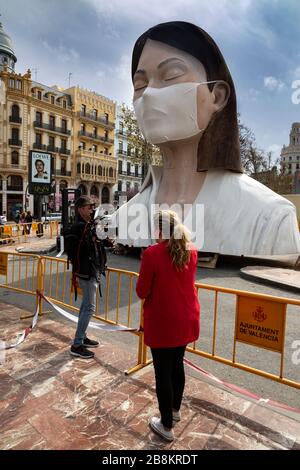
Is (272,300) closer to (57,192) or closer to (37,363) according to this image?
(37,363)

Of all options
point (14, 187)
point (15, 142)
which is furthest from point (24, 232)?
point (15, 142)

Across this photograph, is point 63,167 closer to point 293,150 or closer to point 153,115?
point 153,115

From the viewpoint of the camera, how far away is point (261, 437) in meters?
2.37

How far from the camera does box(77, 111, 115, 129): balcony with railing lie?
42956 millimetres

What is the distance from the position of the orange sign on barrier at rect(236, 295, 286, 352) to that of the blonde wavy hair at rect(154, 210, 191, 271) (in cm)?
105

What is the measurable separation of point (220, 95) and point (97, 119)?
38.8 meters

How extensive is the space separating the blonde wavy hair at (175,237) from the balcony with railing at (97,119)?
44.5 metres

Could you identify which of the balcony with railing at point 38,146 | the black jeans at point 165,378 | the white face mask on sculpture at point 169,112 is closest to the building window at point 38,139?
the balcony with railing at point 38,146

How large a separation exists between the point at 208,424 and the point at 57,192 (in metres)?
40.4

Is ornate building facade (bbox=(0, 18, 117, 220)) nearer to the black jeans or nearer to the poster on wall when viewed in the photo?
the poster on wall

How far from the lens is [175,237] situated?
→ 2219mm

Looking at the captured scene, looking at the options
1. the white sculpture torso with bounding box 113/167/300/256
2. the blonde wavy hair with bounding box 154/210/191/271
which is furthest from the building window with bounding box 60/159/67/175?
the blonde wavy hair with bounding box 154/210/191/271

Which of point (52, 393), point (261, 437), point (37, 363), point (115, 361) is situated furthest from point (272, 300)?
point (37, 363)

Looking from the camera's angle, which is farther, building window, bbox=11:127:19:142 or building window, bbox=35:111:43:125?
building window, bbox=35:111:43:125
